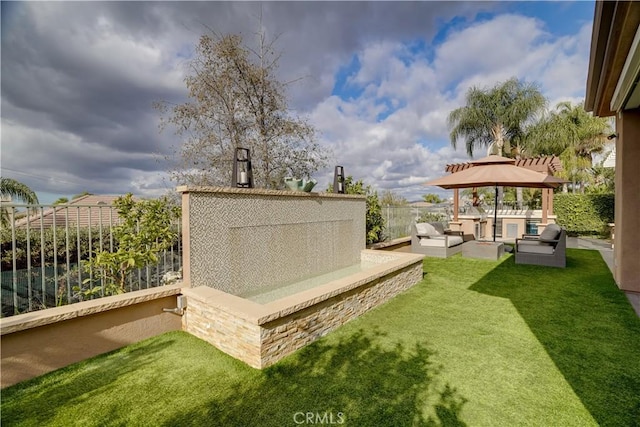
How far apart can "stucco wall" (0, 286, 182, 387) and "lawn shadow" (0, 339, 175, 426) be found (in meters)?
0.12

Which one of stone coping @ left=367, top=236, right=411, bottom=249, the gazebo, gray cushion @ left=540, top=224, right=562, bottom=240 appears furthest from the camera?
the gazebo

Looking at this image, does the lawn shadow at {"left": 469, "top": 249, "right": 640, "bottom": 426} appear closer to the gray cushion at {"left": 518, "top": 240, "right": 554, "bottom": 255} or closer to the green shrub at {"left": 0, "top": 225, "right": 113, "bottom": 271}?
the gray cushion at {"left": 518, "top": 240, "right": 554, "bottom": 255}

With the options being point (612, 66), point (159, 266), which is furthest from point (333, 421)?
point (612, 66)

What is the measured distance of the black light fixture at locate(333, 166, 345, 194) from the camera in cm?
840

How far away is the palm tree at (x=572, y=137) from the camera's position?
25.1m

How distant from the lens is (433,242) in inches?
410

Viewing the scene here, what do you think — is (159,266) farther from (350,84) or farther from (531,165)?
(531,165)

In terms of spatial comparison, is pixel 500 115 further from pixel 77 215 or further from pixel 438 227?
pixel 77 215

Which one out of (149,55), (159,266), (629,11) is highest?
(149,55)

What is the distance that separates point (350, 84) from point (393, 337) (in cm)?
1555

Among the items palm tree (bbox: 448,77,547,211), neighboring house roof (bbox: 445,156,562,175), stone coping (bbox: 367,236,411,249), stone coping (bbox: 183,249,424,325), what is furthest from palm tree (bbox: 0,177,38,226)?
palm tree (bbox: 448,77,547,211)

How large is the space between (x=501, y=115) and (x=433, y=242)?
65.2ft

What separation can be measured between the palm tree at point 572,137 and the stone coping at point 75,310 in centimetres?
2984

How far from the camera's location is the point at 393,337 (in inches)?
172
